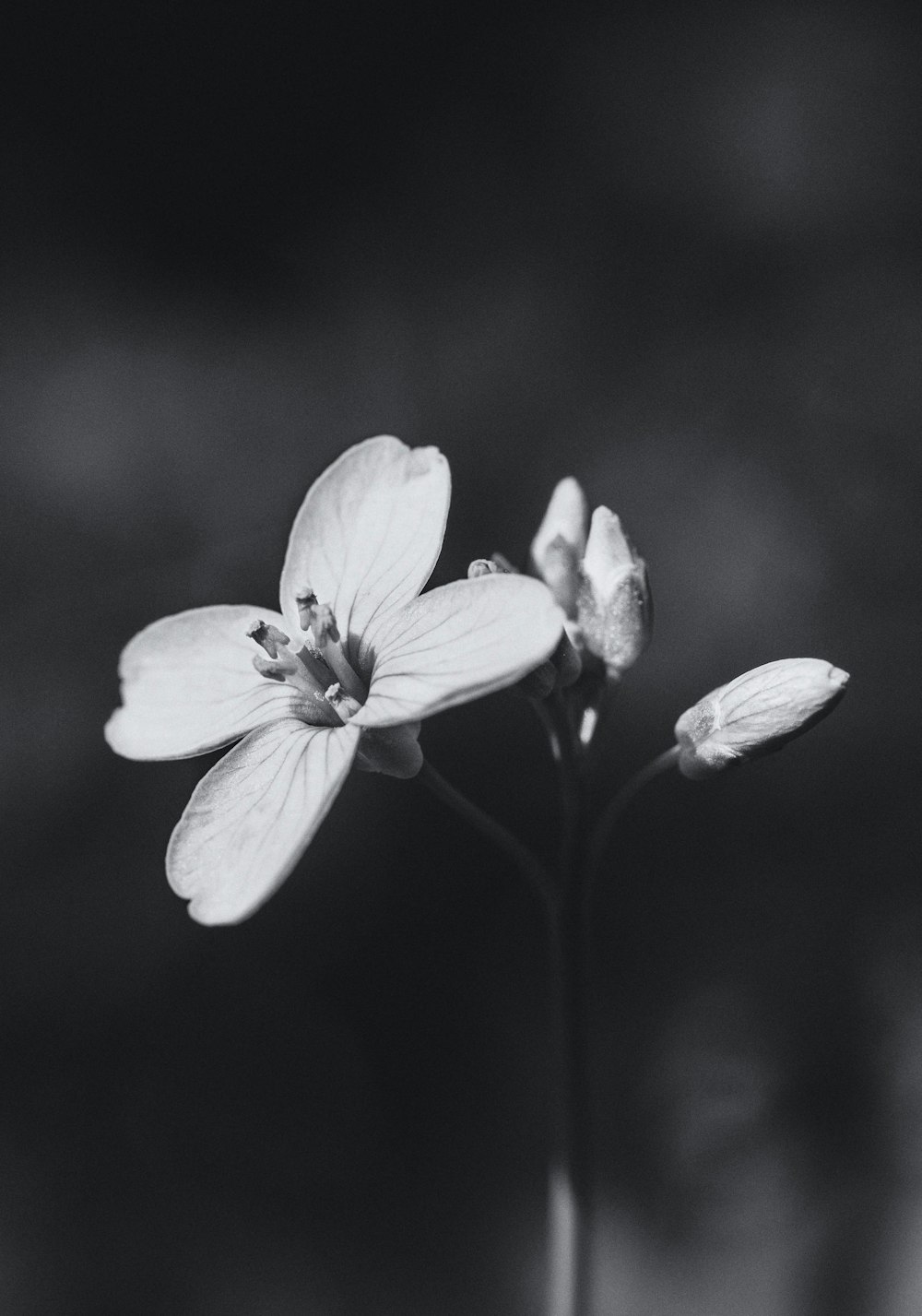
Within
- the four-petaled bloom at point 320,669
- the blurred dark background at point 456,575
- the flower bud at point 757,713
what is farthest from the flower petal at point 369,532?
the blurred dark background at point 456,575

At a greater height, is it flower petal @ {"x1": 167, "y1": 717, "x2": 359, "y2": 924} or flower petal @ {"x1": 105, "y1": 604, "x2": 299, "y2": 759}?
flower petal @ {"x1": 105, "y1": 604, "x2": 299, "y2": 759}

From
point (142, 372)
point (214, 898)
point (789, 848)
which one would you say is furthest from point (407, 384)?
point (214, 898)

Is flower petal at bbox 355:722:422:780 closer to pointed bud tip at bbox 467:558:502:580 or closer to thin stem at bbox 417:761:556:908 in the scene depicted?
thin stem at bbox 417:761:556:908

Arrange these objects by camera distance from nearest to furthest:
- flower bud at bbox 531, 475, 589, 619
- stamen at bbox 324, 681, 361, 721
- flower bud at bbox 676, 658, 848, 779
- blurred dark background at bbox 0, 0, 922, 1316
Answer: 1. flower bud at bbox 676, 658, 848, 779
2. stamen at bbox 324, 681, 361, 721
3. flower bud at bbox 531, 475, 589, 619
4. blurred dark background at bbox 0, 0, 922, 1316

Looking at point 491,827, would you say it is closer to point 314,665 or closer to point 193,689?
point 314,665

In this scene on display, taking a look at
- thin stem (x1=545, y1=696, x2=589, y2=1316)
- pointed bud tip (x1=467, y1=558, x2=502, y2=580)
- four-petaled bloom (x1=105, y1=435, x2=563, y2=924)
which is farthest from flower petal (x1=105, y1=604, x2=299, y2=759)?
thin stem (x1=545, y1=696, x2=589, y2=1316)

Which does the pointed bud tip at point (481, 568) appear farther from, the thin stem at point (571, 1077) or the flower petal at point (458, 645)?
the thin stem at point (571, 1077)
